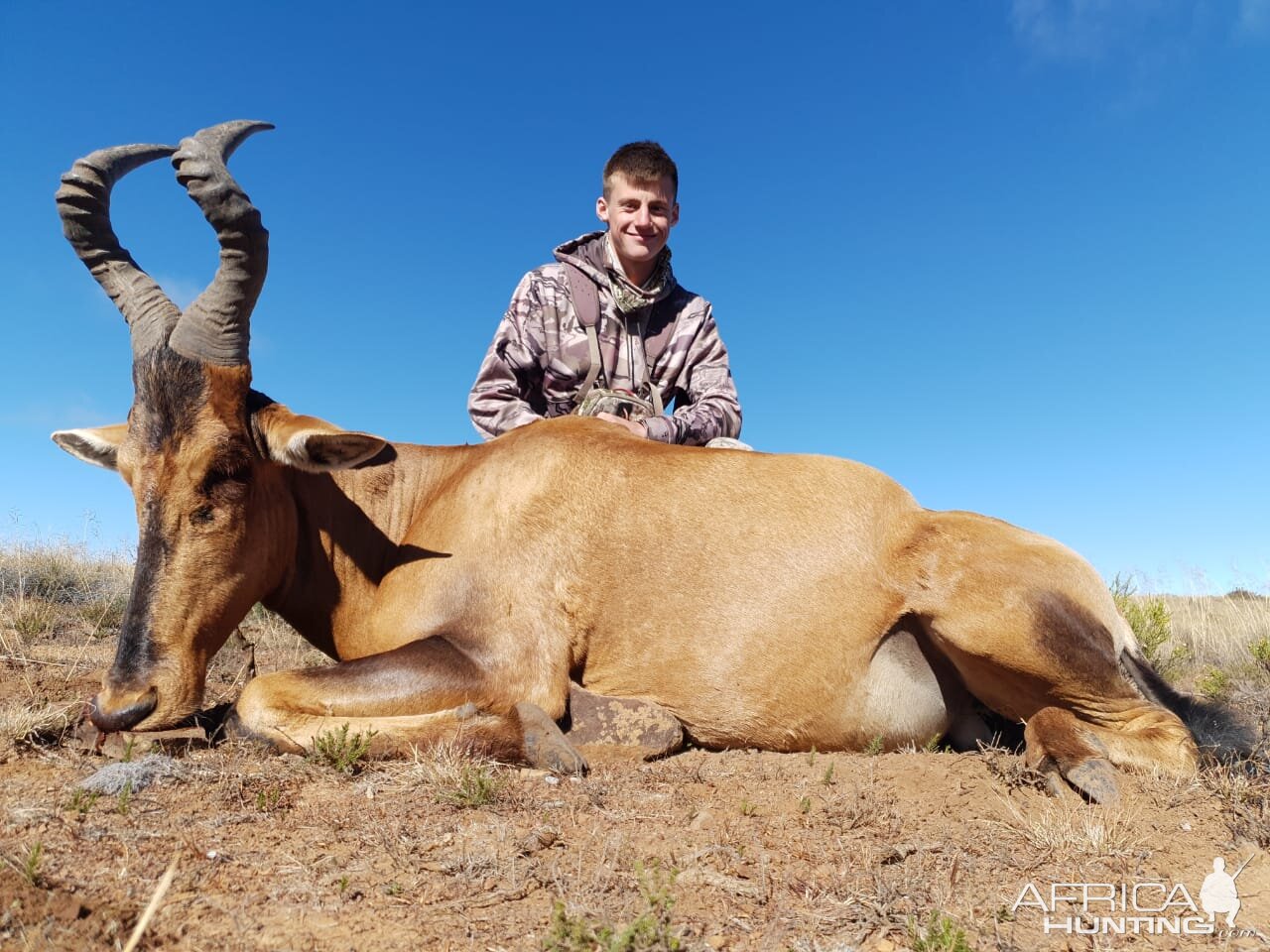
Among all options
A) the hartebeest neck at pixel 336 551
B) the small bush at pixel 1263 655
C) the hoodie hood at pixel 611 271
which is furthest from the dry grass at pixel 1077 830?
the small bush at pixel 1263 655

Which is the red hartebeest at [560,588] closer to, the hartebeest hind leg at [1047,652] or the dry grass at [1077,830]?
the hartebeest hind leg at [1047,652]

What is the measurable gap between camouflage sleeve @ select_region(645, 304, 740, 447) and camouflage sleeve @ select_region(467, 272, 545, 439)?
1.19 metres

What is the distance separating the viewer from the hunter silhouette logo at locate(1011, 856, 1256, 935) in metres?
2.70

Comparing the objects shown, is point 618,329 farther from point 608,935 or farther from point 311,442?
point 608,935

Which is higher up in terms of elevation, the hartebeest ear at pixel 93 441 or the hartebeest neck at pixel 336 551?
the hartebeest ear at pixel 93 441

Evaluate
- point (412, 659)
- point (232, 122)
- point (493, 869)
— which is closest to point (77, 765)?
point (412, 659)

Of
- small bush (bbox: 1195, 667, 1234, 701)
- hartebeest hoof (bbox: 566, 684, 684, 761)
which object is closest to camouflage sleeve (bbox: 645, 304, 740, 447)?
hartebeest hoof (bbox: 566, 684, 684, 761)

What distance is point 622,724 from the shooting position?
14.5 feet

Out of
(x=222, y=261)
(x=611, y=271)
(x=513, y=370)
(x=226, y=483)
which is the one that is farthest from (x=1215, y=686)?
(x=222, y=261)

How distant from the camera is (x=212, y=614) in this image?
4.32 metres

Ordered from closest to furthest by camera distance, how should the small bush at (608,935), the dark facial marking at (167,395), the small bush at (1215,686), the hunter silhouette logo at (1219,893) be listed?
the small bush at (608,935) → the hunter silhouette logo at (1219,893) → the dark facial marking at (167,395) → the small bush at (1215,686)

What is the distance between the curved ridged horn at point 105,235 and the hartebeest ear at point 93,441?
695 millimetres

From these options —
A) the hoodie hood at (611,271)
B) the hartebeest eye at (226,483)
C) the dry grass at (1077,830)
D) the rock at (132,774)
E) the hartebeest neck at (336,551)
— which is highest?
the hoodie hood at (611,271)

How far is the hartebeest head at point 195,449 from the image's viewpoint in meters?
4.12
